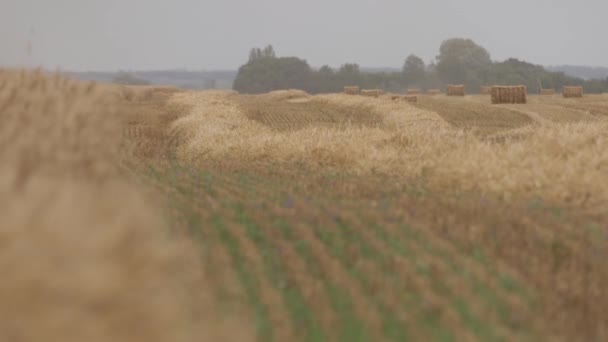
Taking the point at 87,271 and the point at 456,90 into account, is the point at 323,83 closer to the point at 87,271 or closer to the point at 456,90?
the point at 456,90

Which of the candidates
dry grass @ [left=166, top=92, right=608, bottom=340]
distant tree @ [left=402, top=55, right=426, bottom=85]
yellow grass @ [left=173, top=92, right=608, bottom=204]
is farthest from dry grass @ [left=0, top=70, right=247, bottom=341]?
distant tree @ [left=402, top=55, right=426, bottom=85]

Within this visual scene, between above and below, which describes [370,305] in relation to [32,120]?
below

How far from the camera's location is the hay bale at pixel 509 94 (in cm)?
4275

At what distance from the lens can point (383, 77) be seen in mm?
114812

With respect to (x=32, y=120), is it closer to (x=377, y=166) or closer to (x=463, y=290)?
(x=463, y=290)

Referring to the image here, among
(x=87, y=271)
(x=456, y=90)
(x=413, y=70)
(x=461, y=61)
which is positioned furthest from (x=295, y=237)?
(x=461, y=61)

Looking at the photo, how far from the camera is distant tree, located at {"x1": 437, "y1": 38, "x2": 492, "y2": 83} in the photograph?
12049 cm

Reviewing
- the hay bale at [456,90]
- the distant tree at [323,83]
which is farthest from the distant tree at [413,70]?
the hay bale at [456,90]

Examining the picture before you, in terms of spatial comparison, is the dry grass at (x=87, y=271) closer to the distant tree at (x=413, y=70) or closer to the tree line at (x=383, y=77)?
the tree line at (x=383, y=77)

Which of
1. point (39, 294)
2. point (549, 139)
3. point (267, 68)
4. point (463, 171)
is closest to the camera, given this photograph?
point (39, 294)

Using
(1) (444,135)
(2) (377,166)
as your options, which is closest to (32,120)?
(2) (377,166)

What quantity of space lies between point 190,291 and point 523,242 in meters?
4.00

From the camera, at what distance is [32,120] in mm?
8867

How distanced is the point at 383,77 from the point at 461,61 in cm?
1789
